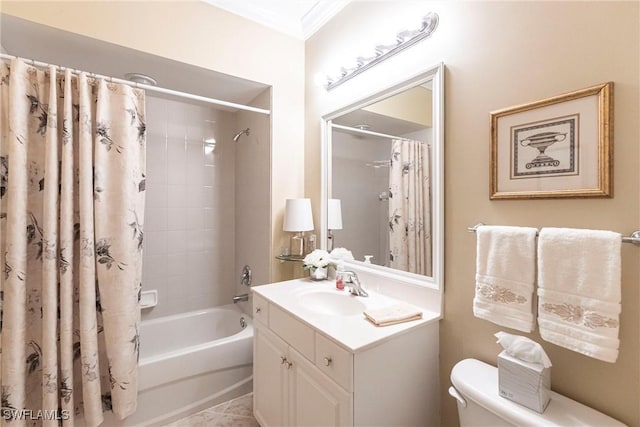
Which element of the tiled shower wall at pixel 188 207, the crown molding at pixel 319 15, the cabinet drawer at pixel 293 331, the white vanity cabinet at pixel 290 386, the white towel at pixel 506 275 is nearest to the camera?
the white towel at pixel 506 275

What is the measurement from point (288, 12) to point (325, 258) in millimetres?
1696

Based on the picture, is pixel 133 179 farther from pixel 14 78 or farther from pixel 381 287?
pixel 381 287

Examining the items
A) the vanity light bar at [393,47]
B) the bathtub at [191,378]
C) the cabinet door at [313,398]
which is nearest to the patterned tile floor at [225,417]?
the bathtub at [191,378]

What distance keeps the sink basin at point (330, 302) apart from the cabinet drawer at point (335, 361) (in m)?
0.38

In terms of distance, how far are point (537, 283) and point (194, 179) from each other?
2.55 m

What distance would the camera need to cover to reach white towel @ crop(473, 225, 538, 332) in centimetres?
91

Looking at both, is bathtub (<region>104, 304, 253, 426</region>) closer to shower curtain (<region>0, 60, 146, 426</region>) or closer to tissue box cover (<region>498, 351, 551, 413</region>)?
shower curtain (<region>0, 60, 146, 426</region>)

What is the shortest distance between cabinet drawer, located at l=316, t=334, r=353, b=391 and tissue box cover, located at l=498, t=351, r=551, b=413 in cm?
49

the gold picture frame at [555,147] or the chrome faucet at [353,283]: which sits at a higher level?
the gold picture frame at [555,147]

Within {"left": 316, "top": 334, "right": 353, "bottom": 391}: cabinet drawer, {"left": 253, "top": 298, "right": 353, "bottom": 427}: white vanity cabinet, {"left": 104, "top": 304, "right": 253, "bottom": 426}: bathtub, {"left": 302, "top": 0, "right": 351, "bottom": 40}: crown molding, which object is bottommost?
{"left": 104, "top": 304, "right": 253, "bottom": 426}: bathtub

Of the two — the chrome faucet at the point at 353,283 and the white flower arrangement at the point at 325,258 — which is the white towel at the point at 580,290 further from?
the white flower arrangement at the point at 325,258

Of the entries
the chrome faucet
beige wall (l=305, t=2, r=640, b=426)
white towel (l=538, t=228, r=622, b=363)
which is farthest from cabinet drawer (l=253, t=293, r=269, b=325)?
white towel (l=538, t=228, r=622, b=363)

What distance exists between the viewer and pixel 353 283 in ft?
4.93

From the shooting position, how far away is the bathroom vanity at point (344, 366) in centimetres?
98
